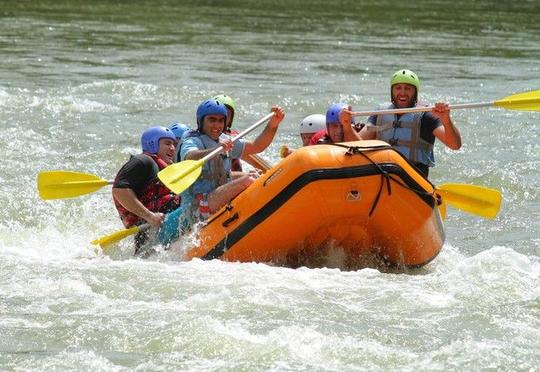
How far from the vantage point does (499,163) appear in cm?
1231

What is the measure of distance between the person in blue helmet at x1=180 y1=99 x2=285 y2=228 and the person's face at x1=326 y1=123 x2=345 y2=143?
708 millimetres

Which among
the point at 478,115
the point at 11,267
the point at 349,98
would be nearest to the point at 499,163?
the point at 478,115

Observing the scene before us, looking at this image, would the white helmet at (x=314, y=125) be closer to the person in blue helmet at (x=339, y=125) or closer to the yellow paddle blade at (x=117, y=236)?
the person in blue helmet at (x=339, y=125)

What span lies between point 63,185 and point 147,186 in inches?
36.6

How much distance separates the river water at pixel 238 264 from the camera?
20.6 ft

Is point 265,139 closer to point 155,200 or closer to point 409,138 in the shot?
point 155,200

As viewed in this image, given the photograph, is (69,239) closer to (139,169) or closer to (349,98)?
(139,169)

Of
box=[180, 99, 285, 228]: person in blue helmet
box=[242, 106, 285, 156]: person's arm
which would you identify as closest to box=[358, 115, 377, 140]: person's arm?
box=[242, 106, 285, 156]: person's arm

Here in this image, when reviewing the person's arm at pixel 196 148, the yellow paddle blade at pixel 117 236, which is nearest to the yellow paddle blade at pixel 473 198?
the person's arm at pixel 196 148

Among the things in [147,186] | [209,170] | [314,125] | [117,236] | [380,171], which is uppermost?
[314,125]

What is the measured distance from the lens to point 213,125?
844 centimetres

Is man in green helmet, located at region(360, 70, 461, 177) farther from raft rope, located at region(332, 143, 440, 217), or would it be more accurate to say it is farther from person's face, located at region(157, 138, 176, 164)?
person's face, located at region(157, 138, 176, 164)

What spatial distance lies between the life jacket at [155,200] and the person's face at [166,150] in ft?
0.22

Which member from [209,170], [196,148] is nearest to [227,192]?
[209,170]
